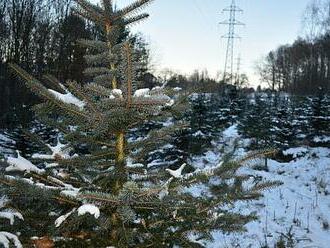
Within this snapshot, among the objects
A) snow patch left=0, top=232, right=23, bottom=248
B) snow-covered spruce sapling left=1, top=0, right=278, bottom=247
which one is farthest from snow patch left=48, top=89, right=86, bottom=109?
snow patch left=0, top=232, right=23, bottom=248

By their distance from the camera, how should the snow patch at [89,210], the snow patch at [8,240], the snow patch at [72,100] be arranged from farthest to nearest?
the snow patch at [72,100]
the snow patch at [8,240]
the snow patch at [89,210]

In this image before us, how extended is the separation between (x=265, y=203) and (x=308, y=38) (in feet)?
170

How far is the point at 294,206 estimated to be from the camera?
11.3 m

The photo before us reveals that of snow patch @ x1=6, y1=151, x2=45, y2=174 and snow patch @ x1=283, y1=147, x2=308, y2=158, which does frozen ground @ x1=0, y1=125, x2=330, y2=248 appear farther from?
snow patch @ x1=6, y1=151, x2=45, y2=174

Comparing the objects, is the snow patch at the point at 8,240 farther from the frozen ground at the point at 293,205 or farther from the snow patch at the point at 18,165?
the frozen ground at the point at 293,205

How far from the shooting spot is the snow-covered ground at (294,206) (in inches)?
350

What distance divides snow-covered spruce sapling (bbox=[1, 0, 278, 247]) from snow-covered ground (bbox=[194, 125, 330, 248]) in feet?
9.41

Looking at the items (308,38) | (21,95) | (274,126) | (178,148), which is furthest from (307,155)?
(308,38)

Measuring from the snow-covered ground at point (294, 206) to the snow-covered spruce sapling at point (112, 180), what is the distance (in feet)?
9.41

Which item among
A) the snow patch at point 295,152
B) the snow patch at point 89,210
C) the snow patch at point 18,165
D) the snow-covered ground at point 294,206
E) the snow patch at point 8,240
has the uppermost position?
the snow patch at point 18,165

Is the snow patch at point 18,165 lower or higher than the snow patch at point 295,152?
higher

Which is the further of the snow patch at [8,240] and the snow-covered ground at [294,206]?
the snow-covered ground at [294,206]

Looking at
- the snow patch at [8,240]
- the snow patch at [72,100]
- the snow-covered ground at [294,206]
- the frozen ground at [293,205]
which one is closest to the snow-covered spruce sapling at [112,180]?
the snow patch at [72,100]

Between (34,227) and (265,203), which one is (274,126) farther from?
(34,227)
